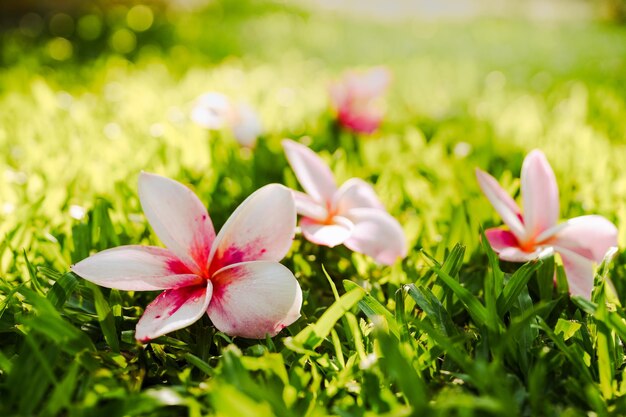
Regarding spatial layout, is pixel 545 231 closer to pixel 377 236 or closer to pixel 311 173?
pixel 377 236

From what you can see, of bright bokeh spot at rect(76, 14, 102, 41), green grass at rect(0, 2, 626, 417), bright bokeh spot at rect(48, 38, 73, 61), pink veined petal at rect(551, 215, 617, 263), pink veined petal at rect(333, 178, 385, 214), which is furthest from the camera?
bright bokeh spot at rect(76, 14, 102, 41)

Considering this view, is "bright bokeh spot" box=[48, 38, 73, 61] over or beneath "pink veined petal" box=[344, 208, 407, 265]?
beneath

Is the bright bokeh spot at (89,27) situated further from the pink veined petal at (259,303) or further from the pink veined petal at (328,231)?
the pink veined petal at (259,303)

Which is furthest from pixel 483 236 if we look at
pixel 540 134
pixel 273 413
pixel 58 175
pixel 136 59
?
pixel 136 59

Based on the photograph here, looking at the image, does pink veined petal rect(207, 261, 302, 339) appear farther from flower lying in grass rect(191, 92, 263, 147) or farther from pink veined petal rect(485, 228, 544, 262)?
flower lying in grass rect(191, 92, 263, 147)

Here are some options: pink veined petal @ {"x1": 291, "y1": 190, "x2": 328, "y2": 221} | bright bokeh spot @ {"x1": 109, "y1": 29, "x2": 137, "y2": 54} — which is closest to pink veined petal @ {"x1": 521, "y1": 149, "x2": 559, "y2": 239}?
pink veined petal @ {"x1": 291, "y1": 190, "x2": 328, "y2": 221}

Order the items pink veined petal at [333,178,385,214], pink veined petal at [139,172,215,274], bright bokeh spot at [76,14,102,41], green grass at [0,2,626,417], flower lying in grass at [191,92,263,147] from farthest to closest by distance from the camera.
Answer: bright bokeh spot at [76,14,102,41]
flower lying in grass at [191,92,263,147]
pink veined petal at [333,178,385,214]
pink veined petal at [139,172,215,274]
green grass at [0,2,626,417]

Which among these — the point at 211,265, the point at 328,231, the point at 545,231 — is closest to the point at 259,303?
the point at 211,265

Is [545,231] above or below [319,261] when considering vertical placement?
above
